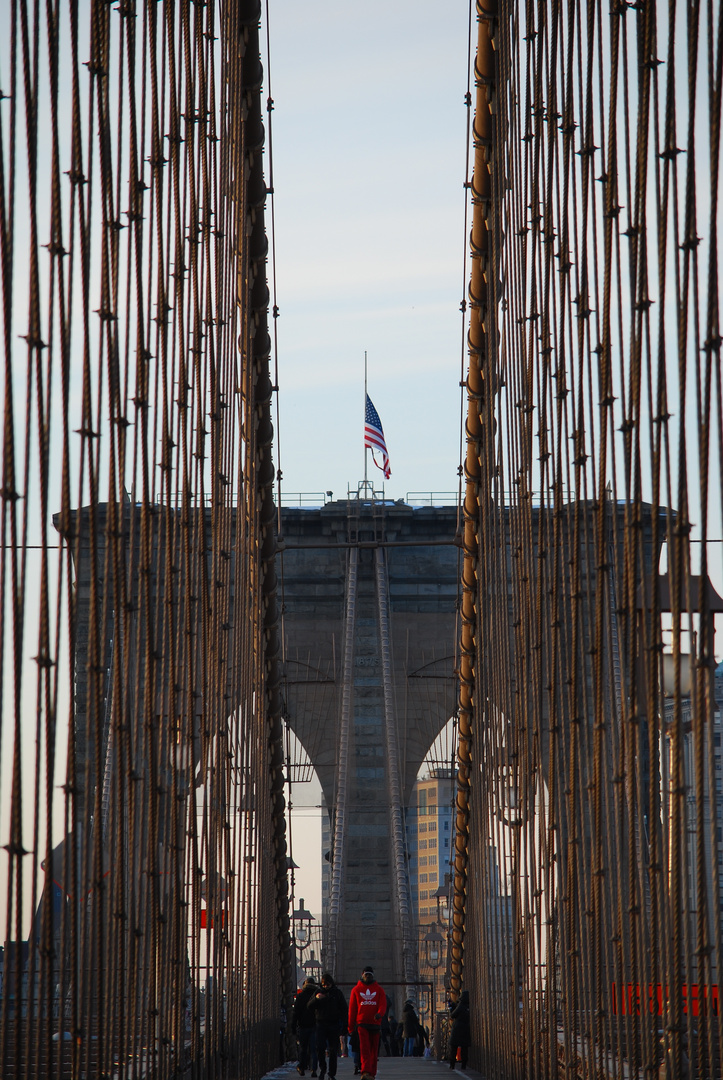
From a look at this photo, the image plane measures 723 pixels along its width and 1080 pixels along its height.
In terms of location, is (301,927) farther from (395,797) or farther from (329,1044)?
(329,1044)

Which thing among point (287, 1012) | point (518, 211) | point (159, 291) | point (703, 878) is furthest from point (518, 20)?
point (287, 1012)

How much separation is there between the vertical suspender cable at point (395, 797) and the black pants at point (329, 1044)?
8720 mm

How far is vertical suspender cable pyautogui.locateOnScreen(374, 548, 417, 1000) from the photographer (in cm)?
1891

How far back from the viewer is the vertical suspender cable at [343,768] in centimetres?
2008

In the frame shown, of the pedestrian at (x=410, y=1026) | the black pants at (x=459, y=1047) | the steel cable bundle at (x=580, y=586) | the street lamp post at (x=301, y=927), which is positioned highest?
the steel cable bundle at (x=580, y=586)

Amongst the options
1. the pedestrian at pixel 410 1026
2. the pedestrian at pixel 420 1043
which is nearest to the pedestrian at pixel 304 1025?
the pedestrian at pixel 410 1026

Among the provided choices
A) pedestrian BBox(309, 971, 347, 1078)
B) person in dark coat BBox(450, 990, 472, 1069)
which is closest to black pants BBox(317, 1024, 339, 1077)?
pedestrian BBox(309, 971, 347, 1078)

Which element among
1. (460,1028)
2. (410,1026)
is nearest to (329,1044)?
(460,1028)

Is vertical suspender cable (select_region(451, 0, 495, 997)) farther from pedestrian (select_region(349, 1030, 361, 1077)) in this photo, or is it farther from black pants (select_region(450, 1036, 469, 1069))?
pedestrian (select_region(349, 1030, 361, 1077))

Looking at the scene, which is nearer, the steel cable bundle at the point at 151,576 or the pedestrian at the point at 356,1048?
the steel cable bundle at the point at 151,576

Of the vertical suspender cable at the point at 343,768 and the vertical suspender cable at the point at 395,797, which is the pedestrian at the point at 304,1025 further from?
the vertical suspender cable at the point at 343,768

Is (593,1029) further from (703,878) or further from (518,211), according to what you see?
(518,211)

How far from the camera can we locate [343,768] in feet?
65.8

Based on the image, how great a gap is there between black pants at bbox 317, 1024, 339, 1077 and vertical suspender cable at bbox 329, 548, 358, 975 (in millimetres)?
10024
